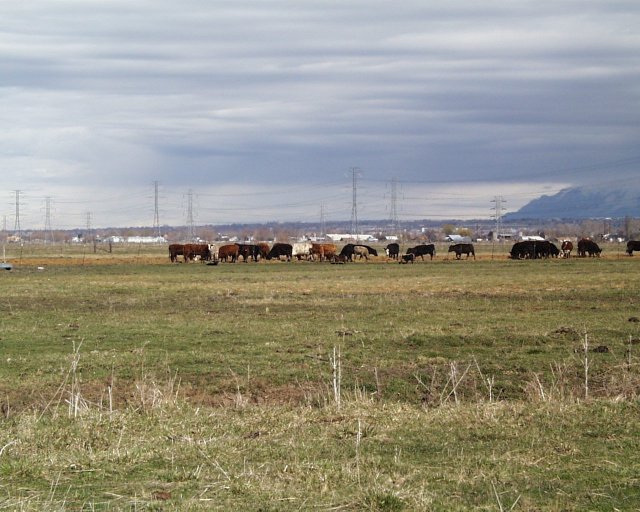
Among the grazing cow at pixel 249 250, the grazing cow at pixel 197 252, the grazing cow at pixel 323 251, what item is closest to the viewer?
the grazing cow at pixel 197 252

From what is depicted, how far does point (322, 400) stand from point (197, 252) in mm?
69992

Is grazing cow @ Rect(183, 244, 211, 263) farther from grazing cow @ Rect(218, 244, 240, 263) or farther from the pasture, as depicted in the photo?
the pasture

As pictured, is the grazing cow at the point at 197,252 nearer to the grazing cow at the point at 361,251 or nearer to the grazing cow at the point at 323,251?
the grazing cow at the point at 323,251

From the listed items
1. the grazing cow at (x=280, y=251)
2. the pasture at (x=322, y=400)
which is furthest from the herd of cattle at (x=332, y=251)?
the pasture at (x=322, y=400)

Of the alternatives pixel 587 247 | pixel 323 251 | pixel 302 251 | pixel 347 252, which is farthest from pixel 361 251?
pixel 587 247

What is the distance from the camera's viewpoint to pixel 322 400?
14992 mm

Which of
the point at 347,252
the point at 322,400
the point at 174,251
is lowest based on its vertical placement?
the point at 322,400

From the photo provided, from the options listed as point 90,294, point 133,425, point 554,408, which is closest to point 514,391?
point 554,408

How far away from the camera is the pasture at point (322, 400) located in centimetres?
823

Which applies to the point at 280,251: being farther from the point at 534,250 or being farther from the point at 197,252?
the point at 534,250

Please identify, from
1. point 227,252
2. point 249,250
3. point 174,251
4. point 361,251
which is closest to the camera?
point 174,251

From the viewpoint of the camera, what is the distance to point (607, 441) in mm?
10008

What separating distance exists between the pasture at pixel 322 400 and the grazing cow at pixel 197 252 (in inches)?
1664

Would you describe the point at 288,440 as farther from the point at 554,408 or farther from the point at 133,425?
the point at 554,408
